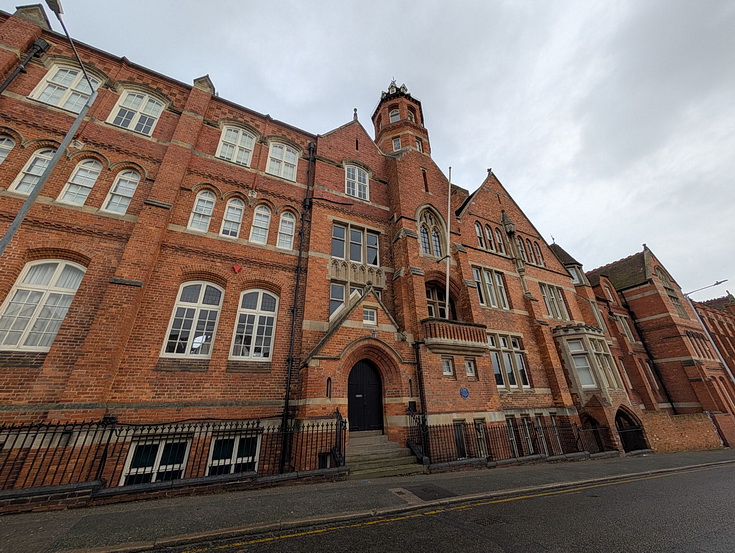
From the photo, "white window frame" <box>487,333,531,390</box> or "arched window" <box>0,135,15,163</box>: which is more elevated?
"arched window" <box>0,135,15,163</box>

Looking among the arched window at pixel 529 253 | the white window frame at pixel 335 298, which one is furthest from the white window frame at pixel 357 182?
the arched window at pixel 529 253

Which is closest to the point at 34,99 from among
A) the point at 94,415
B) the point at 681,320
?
the point at 94,415

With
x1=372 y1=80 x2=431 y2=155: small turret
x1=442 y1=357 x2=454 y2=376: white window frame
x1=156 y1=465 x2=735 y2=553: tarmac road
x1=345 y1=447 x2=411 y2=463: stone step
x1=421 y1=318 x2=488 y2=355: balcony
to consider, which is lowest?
x1=156 y1=465 x2=735 y2=553: tarmac road

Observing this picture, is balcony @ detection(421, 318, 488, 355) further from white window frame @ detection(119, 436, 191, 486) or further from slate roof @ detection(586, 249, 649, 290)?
slate roof @ detection(586, 249, 649, 290)

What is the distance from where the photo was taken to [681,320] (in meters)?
24.1

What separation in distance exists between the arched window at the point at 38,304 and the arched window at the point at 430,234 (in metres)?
13.7

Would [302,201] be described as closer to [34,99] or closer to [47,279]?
[47,279]

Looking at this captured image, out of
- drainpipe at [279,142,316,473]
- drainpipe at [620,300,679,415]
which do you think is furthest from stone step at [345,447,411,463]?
drainpipe at [620,300,679,415]

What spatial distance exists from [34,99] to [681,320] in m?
43.0

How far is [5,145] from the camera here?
9.26m

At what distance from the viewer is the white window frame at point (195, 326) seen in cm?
898

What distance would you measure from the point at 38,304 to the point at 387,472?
36.5 ft

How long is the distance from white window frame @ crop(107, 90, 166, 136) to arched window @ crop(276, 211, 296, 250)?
6.33m

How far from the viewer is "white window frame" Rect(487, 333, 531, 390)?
14.1 meters
